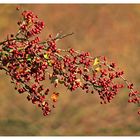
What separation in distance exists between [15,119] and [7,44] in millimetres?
18431

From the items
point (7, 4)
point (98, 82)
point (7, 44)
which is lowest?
point (98, 82)

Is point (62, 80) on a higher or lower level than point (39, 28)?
lower

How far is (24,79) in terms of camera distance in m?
8.16

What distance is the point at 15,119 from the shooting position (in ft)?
86.8

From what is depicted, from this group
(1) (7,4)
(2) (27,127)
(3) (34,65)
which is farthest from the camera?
(1) (7,4)

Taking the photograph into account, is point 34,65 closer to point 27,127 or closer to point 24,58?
point 24,58

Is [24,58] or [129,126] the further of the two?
[129,126]

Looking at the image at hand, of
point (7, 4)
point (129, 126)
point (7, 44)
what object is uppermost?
point (7, 4)

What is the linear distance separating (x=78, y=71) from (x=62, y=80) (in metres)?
0.24

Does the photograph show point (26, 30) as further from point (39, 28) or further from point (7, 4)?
point (7, 4)

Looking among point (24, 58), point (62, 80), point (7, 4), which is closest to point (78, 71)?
point (62, 80)

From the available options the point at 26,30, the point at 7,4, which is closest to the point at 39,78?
the point at 26,30

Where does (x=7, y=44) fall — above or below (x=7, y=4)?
below

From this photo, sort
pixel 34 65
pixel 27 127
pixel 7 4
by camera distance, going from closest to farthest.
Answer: pixel 34 65
pixel 27 127
pixel 7 4
